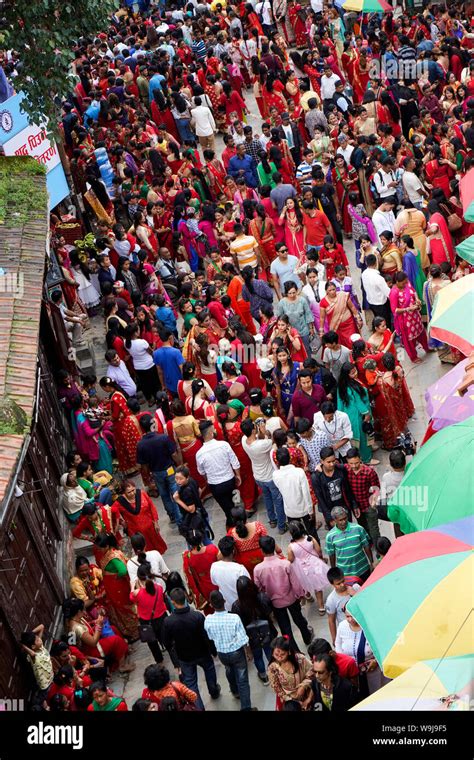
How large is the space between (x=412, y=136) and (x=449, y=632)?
37.9 feet

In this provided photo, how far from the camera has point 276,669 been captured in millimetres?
9344

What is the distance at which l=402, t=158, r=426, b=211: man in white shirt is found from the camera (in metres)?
16.5

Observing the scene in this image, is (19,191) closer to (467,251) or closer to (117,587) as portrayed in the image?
(117,587)

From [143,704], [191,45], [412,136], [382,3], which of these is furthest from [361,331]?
[191,45]

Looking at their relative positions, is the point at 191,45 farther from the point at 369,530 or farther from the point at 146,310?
the point at 369,530

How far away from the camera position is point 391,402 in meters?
13.3

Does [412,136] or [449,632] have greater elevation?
[449,632]

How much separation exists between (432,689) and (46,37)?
973cm

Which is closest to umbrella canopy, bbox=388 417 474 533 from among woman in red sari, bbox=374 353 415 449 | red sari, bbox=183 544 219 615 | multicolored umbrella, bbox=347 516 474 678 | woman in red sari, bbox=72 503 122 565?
multicolored umbrella, bbox=347 516 474 678

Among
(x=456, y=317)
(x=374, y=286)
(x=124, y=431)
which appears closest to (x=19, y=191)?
(x=124, y=431)

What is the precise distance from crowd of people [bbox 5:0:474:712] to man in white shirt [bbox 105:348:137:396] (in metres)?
0.03

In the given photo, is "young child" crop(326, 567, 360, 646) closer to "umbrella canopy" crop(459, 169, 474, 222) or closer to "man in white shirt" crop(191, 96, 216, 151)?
"umbrella canopy" crop(459, 169, 474, 222)

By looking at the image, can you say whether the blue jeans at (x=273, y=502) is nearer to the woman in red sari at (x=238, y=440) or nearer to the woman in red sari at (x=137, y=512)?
the woman in red sari at (x=238, y=440)

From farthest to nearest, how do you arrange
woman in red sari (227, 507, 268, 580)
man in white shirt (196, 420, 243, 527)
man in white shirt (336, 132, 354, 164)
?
man in white shirt (336, 132, 354, 164)
man in white shirt (196, 420, 243, 527)
woman in red sari (227, 507, 268, 580)
